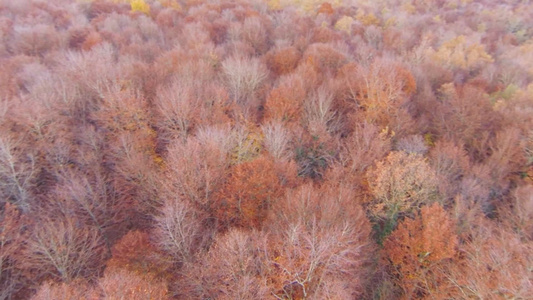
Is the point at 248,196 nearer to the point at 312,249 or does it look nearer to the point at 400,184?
the point at 312,249

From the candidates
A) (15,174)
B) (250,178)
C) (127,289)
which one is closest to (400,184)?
(250,178)

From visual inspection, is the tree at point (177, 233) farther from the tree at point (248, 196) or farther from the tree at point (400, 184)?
the tree at point (400, 184)

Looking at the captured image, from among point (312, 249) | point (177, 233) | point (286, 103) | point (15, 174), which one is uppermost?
point (312, 249)

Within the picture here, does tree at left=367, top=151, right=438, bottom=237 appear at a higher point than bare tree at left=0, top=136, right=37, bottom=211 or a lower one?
lower

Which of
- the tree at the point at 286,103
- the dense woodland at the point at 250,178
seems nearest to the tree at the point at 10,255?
the dense woodland at the point at 250,178

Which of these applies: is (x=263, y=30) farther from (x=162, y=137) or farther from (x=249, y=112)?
(x=162, y=137)

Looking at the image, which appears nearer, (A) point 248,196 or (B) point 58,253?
(B) point 58,253

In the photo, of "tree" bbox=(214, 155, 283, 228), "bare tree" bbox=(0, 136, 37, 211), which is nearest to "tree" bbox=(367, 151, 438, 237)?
"tree" bbox=(214, 155, 283, 228)

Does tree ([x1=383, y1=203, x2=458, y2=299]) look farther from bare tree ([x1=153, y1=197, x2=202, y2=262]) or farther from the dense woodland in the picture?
bare tree ([x1=153, y1=197, x2=202, y2=262])
